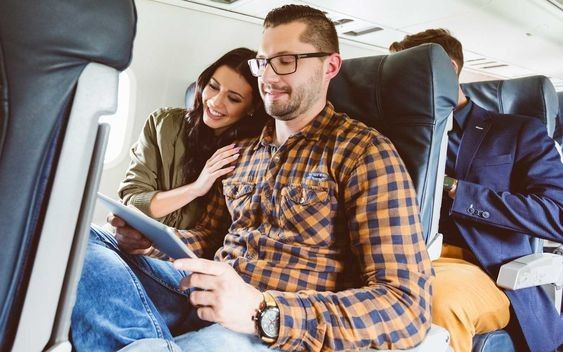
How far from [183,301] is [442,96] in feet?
3.33

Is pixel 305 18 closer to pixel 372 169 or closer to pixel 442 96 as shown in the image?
pixel 442 96

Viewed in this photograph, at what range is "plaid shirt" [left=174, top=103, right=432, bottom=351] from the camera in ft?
3.45

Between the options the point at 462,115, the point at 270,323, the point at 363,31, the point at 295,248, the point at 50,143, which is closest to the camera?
the point at 50,143

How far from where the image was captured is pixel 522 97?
2232mm

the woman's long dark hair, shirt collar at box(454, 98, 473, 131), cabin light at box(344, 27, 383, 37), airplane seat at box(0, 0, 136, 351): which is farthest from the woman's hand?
cabin light at box(344, 27, 383, 37)

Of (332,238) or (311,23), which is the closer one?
(332,238)

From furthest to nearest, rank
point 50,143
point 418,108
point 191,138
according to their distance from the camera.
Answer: point 191,138 → point 418,108 → point 50,143

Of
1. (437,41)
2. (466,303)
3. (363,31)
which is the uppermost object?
(363,31)

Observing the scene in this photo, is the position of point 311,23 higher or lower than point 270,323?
higher

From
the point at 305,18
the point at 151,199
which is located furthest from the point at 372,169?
the point at 151,199

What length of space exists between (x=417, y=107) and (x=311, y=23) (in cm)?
46

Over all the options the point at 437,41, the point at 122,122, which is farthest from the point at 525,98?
the point at 122,122

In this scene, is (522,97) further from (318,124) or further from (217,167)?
(217,167)

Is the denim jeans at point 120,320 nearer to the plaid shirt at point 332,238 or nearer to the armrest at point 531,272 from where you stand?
the plaid shirt at point 332,238
